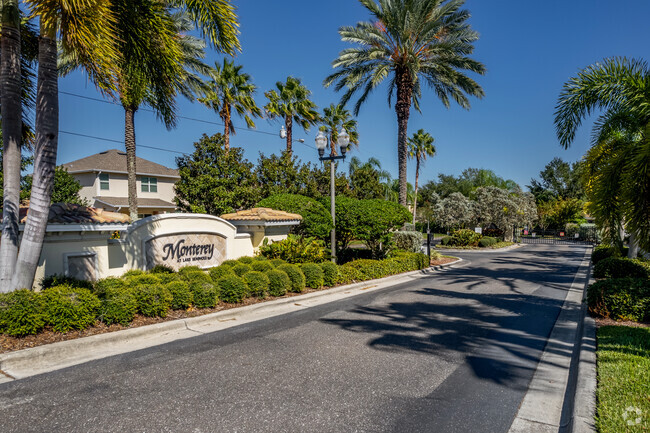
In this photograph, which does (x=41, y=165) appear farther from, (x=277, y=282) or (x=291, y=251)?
(x=291, y=251)

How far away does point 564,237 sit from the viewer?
4872cm

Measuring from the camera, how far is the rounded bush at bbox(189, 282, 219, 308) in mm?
8148

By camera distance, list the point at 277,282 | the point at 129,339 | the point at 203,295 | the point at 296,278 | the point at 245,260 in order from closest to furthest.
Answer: the point at 129,339 → the point at 203,295 → the point at 277,282 → the point at 296,278 → the point at 245,260

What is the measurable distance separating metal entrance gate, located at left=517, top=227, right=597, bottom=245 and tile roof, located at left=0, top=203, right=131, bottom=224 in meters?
41.5

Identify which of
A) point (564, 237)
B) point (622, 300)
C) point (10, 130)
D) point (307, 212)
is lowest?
point (564, 237)

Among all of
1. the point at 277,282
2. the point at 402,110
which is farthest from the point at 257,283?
the point at 402,110

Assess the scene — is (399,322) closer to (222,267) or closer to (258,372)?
(258,372)

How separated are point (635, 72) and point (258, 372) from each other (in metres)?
10.0

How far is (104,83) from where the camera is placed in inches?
249

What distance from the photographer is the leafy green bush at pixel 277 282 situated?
9.81m

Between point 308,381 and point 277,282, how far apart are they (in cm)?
502

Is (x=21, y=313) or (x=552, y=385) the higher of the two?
(x=21, y=313)

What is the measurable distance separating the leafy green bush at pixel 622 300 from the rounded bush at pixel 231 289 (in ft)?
24.3

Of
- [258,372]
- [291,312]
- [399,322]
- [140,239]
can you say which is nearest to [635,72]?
[399,322]
